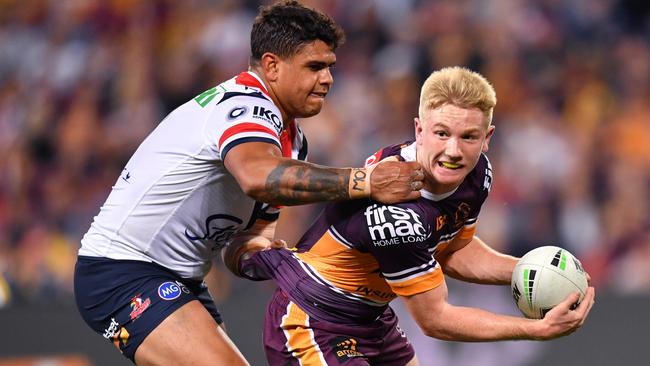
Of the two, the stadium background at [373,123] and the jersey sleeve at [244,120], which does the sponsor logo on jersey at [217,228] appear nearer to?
the jersey sleeve at [244,120]

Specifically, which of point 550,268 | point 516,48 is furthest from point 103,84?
point 550,268

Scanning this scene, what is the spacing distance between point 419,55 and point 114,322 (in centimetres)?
564

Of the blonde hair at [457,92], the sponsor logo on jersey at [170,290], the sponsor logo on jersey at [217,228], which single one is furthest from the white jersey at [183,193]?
the blonde hair at [457,92]

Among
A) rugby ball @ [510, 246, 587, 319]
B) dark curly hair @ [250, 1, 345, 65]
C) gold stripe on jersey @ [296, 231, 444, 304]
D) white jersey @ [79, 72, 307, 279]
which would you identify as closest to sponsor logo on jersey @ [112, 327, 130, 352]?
white jersey @ [79, 72, 307, 279]

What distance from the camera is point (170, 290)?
5266 millimetres

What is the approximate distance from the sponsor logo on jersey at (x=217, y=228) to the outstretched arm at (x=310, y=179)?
0.56 meters

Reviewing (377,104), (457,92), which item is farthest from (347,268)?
(377,104)

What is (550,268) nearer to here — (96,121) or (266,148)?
(266,148)

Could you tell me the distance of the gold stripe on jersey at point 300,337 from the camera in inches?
200

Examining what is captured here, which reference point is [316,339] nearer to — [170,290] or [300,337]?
[300,337]

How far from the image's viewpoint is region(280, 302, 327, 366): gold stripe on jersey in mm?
5090

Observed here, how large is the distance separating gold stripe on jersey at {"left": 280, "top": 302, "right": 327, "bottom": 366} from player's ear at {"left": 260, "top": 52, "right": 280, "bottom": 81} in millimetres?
1139

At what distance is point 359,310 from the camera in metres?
5.20

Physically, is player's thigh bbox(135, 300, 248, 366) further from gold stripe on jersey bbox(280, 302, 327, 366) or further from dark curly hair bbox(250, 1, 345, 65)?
dark curly hair bbox(250, 1, 345, 65)
